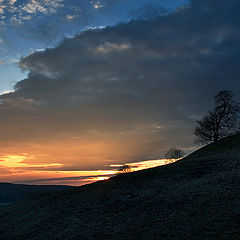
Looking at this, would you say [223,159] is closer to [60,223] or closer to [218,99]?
[60,223]

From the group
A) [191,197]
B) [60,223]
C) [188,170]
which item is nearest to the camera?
[191,197]

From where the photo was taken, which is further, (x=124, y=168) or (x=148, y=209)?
(x=124, y=168)

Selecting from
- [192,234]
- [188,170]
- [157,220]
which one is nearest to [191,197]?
[157,220]

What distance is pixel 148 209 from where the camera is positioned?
94.7ft

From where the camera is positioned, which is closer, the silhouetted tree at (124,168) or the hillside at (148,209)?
the hillside at (148,209)

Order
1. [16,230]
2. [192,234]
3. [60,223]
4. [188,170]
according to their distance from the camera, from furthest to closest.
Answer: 1. [188,170]
2. [16,230]
3. [60,223]
4. [192,234]

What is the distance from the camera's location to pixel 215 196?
92.7 ft

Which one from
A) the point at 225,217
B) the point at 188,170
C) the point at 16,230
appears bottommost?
the point at 16,230

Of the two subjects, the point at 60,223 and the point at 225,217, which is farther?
the point at 60,223

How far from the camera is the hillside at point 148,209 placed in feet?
74.2

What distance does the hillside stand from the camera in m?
22.6

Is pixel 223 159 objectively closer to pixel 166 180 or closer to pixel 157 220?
pixel 166 180

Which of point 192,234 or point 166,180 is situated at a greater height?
point 166,180

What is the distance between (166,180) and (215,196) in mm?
11379
